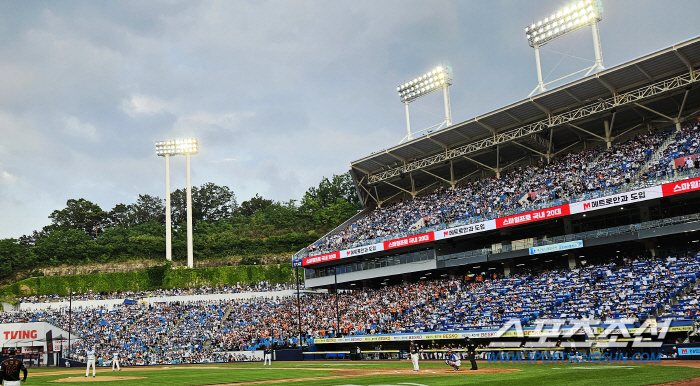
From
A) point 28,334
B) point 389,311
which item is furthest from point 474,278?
point 28,334

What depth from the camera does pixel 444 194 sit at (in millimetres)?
58594

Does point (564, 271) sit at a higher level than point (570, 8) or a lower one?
lower

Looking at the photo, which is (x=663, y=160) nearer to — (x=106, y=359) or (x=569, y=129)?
(x=569, y=129)

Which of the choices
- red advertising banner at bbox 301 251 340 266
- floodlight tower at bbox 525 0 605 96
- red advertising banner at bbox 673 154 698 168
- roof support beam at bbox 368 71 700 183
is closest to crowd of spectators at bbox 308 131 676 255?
red advertising banner at bbox 301 251 340 266

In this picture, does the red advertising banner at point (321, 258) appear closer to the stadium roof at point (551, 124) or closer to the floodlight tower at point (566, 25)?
the stadium roof at point (551, 124)

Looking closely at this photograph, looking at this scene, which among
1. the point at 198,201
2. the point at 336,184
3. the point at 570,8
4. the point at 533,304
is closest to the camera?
the point at 533,304

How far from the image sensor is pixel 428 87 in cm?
6078

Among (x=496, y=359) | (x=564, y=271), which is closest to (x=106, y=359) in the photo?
(x=496, y=359)

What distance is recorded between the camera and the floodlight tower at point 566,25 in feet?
156

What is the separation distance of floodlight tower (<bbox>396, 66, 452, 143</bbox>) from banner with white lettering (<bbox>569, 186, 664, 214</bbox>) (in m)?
18.9

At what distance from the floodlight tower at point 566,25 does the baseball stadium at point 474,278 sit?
178 millimetres

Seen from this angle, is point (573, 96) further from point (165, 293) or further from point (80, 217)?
point (80, 217)

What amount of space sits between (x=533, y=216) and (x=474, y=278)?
30.2 feet

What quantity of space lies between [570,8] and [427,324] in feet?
102
